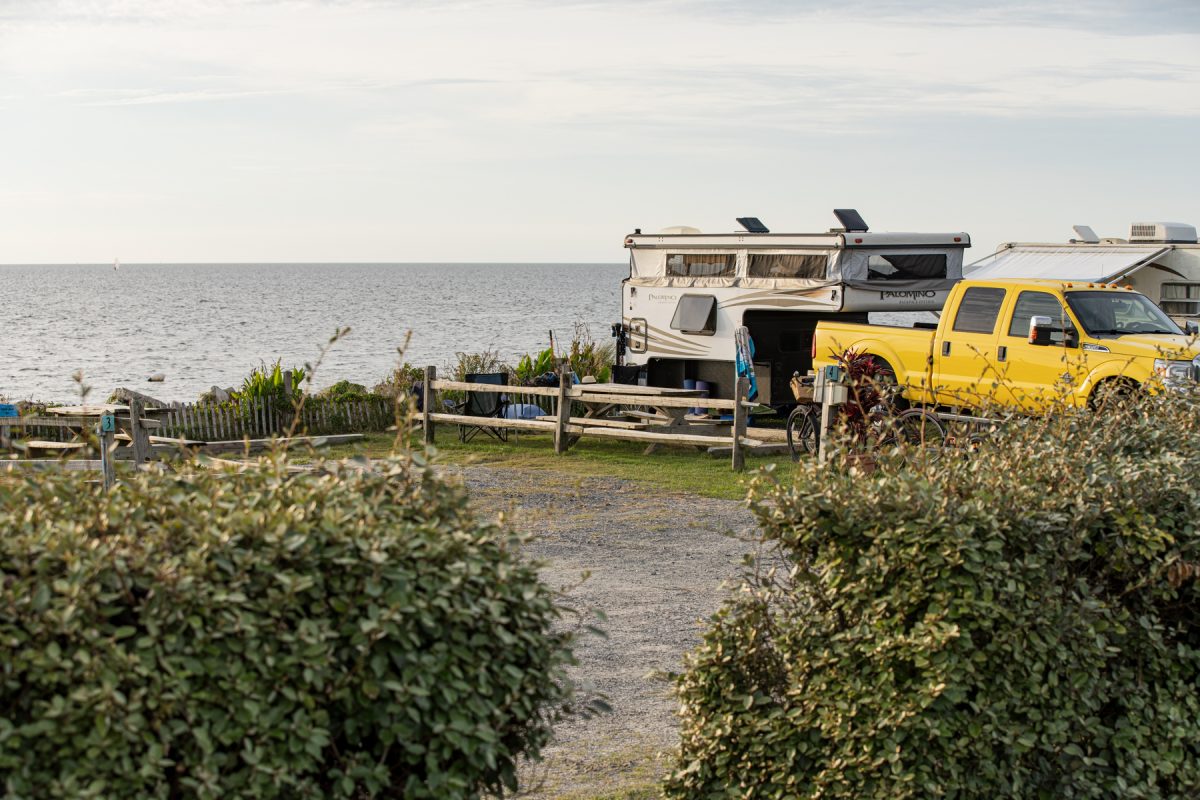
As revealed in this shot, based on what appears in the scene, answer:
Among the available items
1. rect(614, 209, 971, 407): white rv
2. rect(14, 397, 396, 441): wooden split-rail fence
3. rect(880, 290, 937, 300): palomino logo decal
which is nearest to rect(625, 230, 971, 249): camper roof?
rect(614, 209, 971, 407): white rv

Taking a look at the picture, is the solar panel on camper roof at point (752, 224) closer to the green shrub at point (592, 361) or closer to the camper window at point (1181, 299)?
the green shrub at point (592, 361)

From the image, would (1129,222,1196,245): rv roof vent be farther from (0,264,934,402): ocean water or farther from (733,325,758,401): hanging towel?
(0,264,934,402): ocean water

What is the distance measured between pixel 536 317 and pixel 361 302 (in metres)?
25.6

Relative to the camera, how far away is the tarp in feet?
66.6

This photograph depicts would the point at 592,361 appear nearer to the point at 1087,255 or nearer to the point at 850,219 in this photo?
the point at 850,219

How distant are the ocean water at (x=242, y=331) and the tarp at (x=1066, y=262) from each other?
16.3 m

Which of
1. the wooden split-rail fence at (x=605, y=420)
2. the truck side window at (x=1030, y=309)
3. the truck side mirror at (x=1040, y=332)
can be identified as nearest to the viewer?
the truck side mirror at (x=1040, y=332)

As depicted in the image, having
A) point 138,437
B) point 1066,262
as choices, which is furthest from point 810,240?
point 138,437

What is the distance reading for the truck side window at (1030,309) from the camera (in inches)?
528

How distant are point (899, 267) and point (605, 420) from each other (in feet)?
16.2

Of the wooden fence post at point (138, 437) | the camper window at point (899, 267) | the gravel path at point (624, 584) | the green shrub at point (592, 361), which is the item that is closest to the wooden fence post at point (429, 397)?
the gravel path at point (624, 584)

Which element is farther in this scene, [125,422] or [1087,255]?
[1087,255]

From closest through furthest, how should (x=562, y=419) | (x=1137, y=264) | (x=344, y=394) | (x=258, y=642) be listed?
(x=258, y=642)
(x=562, y=419)
(x=344, y=394)
(x=1137, y=264)

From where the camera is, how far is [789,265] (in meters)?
18.2
